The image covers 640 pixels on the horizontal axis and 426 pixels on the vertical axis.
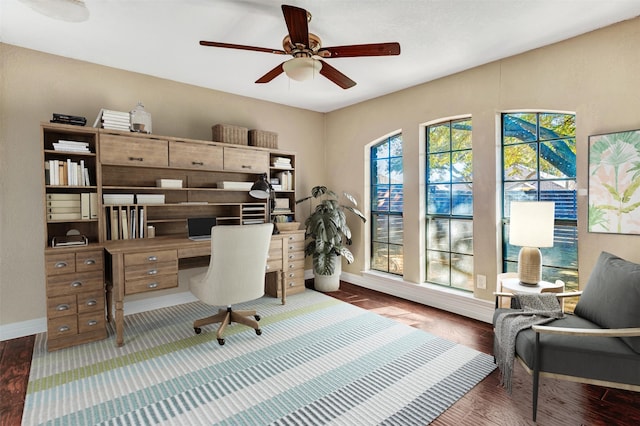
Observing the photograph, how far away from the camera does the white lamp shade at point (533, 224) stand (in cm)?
255

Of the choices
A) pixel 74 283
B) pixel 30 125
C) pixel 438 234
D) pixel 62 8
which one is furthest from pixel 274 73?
pixel 438 234

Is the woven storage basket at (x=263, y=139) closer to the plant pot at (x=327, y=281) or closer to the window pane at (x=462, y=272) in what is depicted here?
the plant pot at (x=327, y=281)

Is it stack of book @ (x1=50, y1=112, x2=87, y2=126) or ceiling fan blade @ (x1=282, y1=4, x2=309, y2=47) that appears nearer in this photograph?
Result: ceiling fan blade @ (x1=282, y1=4, x2=309, y2=47)

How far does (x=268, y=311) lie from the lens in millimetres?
3629

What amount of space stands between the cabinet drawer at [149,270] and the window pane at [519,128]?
142 inches

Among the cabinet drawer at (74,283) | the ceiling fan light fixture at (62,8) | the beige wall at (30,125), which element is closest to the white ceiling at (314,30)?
the beige wall at (30,125)

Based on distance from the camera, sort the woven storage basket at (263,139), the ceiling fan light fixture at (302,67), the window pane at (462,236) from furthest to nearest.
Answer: the woven storage basket at (263,139) < the window pane at (462,236) < the ceiling fan light fixture at (302,67)

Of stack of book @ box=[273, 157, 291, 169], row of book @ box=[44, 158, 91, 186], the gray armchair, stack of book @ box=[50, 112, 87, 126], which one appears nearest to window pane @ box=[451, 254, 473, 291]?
the gray armchair

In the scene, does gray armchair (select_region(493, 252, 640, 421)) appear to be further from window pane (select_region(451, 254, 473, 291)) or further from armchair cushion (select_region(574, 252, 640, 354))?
window pane (select_region(451, 254, 473, 291))

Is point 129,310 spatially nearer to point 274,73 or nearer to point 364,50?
point 274,73

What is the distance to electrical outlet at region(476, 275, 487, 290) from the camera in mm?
3410

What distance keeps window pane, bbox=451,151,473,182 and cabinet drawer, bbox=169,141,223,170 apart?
279cm

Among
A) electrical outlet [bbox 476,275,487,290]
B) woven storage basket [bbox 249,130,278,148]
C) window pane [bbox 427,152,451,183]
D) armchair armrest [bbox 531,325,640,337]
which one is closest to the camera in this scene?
armchair armrest [bbox 531,325,640,337]

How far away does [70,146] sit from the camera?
300 centimetres
